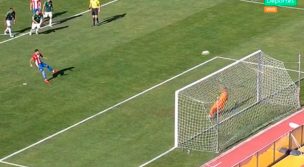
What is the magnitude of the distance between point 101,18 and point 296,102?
16.4m

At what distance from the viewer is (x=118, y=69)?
50.8m

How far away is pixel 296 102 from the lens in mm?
45969

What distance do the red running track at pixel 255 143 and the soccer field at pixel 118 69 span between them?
0.73m

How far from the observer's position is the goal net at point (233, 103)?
42312 mm

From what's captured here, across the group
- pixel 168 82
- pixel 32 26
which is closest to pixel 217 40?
pixel 168 82

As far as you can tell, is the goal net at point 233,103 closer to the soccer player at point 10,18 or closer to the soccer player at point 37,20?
the soccer player at point 37,20

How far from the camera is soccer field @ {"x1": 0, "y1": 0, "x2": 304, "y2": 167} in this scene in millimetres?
42156

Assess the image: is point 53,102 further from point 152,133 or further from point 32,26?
point 32,26

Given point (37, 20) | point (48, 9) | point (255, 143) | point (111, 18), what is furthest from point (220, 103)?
point (48, 9)

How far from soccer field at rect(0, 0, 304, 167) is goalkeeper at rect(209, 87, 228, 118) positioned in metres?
2.05

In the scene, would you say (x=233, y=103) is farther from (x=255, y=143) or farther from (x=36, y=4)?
(x=36, y=4)

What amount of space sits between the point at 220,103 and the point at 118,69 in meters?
8.90

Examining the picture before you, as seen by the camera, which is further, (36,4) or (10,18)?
(36,4)

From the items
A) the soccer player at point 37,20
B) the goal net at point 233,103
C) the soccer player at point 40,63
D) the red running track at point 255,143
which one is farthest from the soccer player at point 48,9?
the red running track at point 255,143
